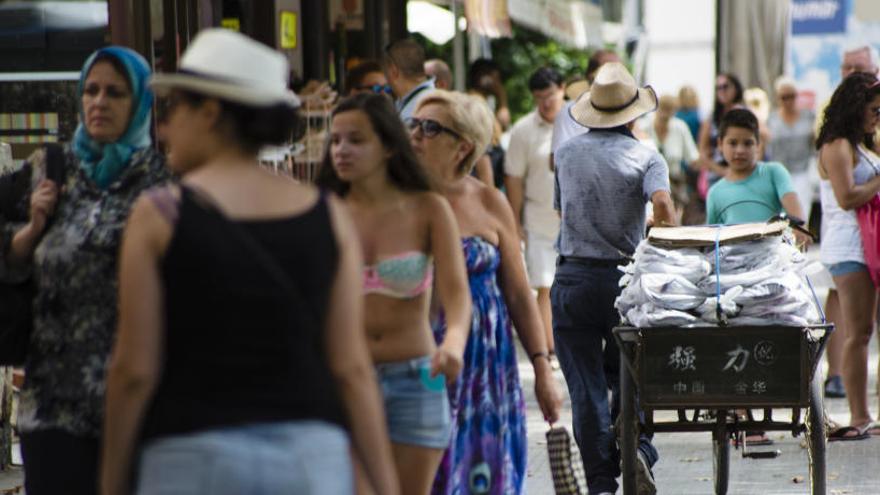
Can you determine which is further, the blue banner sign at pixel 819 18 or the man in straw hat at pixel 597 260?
the blue banner sign at pixel 819 18

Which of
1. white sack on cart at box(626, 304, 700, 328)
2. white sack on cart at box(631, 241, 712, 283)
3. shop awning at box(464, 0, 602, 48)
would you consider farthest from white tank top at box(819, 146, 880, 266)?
shop awning at box(464, 0, 602, 48)

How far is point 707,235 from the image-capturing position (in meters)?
7.91

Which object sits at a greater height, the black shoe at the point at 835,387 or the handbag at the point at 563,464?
the handbag at the point at 563,464

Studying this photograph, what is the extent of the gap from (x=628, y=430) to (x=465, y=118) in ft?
6.57

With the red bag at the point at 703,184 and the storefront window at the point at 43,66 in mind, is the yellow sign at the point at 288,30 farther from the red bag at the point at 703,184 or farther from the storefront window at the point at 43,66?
the red bag at the point at 703,184

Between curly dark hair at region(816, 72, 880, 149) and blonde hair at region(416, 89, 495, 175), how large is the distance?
407cm

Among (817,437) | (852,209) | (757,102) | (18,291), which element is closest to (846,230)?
(852,209)

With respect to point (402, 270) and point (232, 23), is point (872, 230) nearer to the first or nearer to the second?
point (232, 23)

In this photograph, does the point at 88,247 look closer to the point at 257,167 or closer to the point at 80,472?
the point at 80,472

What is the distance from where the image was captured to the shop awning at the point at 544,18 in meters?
17.8

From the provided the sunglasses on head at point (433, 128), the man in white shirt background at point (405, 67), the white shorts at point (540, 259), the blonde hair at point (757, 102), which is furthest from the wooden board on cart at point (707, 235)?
A: the blonde hair at point (757, 102)

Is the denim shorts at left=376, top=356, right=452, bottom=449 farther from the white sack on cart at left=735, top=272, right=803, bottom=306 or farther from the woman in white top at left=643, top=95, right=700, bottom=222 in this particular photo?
the woman in white top at left=643, top=95, right=700, bottom=222

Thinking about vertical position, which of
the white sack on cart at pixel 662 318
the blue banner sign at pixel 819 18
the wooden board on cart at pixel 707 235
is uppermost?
the blue banner sign at pixel 819 18

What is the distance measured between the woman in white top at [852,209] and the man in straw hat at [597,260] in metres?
2.15
